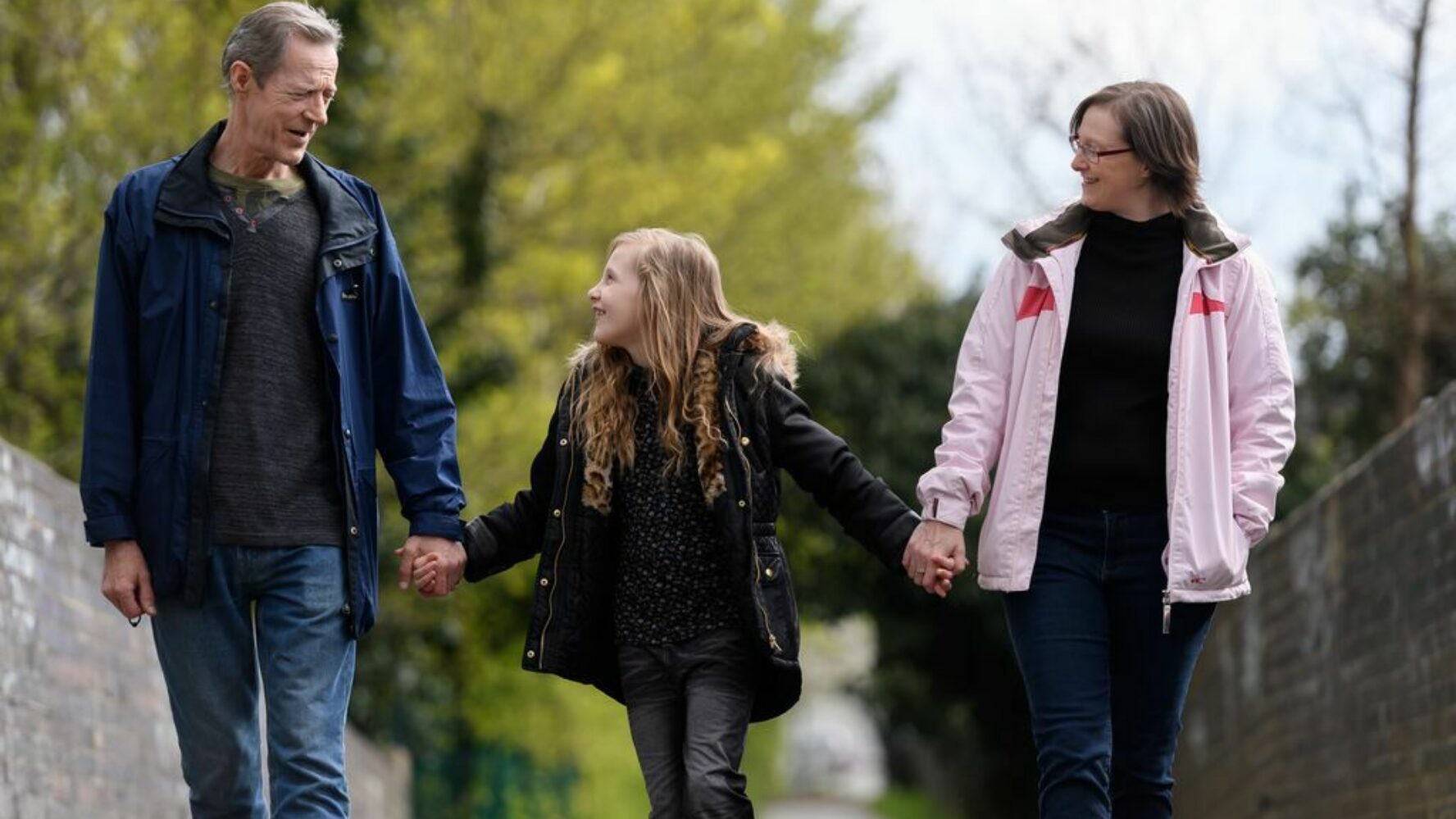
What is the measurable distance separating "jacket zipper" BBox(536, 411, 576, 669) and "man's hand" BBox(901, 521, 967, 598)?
87 centimetres

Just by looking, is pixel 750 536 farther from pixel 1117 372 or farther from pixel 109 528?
pixel 109 528

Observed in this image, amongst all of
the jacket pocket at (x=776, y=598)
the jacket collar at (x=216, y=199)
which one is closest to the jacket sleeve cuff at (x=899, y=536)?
the jacket pocket at (x=776, y=598)

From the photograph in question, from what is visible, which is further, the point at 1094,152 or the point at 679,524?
the point at 679,524

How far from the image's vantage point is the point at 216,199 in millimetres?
5309

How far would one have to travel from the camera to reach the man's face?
208 inches

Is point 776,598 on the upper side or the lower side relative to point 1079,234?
lower

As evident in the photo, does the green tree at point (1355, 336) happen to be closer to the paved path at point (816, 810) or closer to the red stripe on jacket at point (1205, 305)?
the red stripe on jacket at point (1205, 305)

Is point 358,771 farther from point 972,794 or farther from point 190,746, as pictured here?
point 972,794

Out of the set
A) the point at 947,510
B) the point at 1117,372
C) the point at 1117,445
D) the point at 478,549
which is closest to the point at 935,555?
the point at 947,510

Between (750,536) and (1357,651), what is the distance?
4440 mm

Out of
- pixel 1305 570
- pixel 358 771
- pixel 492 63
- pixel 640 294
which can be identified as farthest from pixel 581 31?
pixel 640 294

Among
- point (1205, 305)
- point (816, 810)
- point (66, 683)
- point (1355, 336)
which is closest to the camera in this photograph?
point (1205, 305)

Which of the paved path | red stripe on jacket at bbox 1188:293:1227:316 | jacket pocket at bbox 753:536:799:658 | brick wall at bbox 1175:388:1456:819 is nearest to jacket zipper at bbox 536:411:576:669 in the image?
jacket pocket at bbox 753:536:799:658

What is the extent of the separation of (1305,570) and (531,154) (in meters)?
7.99
